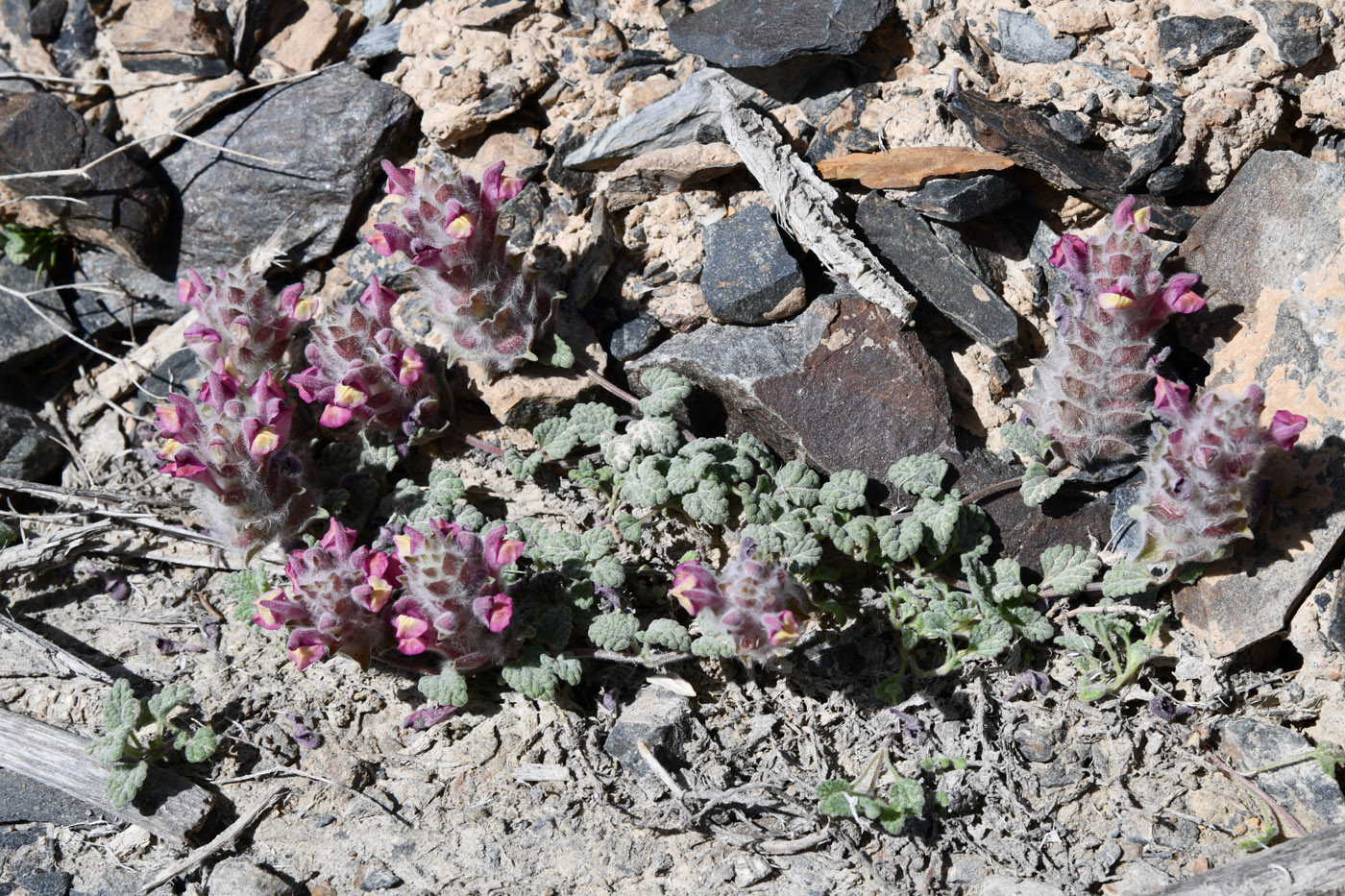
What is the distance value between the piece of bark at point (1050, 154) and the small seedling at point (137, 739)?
12.3 ft

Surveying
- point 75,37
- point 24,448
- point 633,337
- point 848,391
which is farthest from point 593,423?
point 75,37

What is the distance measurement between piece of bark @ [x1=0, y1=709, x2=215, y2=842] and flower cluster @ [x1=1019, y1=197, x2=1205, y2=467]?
11.2ft

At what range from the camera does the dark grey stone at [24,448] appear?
14.8 ft

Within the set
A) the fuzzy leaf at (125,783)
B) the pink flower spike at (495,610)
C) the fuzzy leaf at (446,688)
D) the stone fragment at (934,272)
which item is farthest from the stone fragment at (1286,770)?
the fuzzy leaf at (125,783)

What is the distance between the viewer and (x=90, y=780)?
11.9ft

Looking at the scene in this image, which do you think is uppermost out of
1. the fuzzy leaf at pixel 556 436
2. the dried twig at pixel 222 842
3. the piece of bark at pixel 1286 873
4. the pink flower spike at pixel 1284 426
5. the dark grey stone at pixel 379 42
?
the dark grey stone at pixel 379 42

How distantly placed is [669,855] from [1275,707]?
86.9 inches

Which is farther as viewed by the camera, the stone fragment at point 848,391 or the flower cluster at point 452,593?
the stone fragment at point 848,391

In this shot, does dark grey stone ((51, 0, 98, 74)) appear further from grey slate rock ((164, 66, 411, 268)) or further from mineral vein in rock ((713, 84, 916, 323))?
mineral vein in rock ((713, 84, 916, 323))

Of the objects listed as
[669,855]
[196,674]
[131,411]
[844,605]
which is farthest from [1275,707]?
[131,411]

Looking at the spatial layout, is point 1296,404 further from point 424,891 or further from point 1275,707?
point 424,891

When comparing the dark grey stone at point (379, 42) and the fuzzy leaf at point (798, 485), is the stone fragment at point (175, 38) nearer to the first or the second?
the dark grey stone at point (379, 42)

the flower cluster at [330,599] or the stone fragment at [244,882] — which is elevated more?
the flower cluster at [330,599]

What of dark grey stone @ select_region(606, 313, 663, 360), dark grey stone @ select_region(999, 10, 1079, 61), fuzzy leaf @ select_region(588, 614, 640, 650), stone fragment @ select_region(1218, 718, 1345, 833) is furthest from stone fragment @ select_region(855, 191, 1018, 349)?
fuzzy leaf @ select_region(588, 614, 640, 650)
